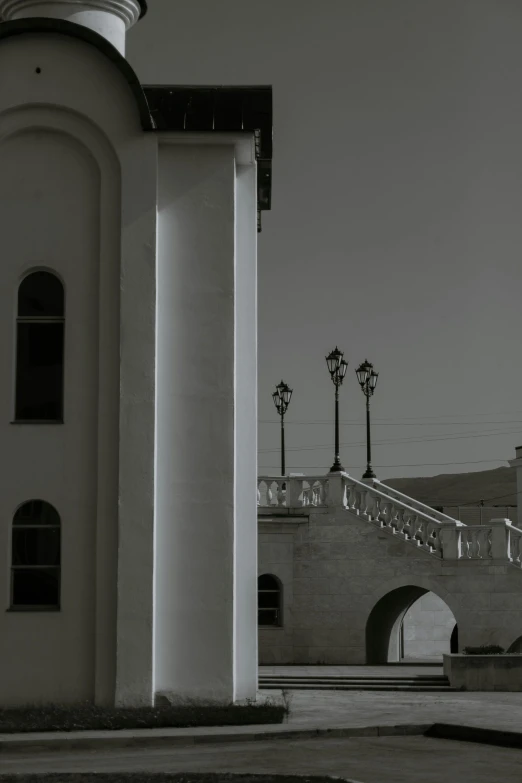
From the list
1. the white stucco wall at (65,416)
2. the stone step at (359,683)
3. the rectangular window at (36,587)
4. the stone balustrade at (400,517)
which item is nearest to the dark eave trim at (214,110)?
the white stucco wall at (65,416)

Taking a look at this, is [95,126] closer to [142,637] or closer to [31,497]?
[31,497]

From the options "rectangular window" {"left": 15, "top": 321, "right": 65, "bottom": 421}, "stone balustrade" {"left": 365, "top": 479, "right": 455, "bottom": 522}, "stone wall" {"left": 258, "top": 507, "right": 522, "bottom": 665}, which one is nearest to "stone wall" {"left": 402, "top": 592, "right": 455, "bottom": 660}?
"stone balustrade" {"left": 365, "top": 479, "right": 455, "bottom": 522}

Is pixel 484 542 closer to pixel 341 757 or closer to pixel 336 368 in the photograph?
pixel 336 368

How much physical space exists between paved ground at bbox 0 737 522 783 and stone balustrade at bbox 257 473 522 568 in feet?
61.3

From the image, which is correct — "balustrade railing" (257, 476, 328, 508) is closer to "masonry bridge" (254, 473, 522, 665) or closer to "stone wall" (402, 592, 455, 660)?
"masonry bridge" (254, 473, 522, 665)

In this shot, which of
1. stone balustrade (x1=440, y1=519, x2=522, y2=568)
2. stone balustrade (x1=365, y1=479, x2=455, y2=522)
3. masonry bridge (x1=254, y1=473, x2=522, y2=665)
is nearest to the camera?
stone balustrade (x1=440, y1=519, x2=522, y2=568)

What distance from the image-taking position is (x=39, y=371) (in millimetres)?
19906

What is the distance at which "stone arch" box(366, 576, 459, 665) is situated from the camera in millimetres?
35375

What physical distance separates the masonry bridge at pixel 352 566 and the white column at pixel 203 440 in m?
15.8

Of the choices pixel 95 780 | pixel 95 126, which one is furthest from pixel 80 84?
pixel 95 780

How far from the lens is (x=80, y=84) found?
20031 millimetres

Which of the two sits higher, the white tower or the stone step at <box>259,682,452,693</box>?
the white tower

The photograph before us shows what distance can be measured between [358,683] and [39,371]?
1189 cm

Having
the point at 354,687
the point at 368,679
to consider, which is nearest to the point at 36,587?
the point at 354,687
